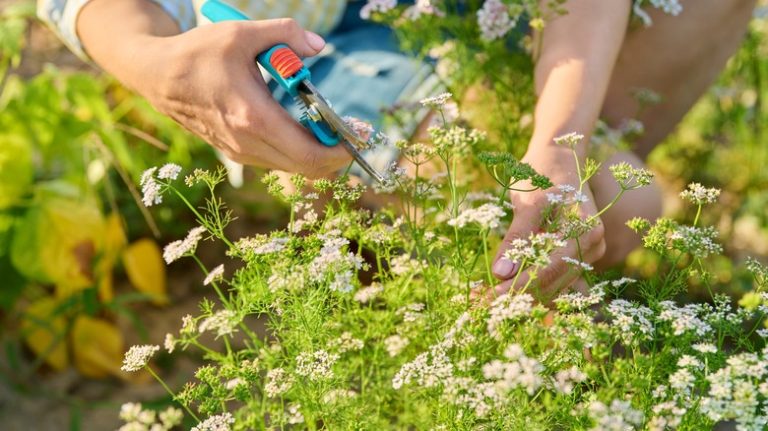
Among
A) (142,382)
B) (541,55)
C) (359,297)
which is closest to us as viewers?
(359,297)

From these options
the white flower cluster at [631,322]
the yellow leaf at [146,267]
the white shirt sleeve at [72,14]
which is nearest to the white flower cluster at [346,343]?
the white flower cluster at [631,322]

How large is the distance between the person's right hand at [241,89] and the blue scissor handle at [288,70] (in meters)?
0.01

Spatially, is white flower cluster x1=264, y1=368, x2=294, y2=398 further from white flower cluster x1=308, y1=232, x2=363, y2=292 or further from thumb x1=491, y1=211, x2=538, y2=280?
thumb x1=491, y1=211, x2=538, y2=280

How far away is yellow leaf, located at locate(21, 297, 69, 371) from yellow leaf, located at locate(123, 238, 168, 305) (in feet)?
0.60

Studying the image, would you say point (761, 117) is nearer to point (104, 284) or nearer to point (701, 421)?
point (701, 421)

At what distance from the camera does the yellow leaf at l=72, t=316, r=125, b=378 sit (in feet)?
6.53

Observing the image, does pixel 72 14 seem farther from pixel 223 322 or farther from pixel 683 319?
pixel 683 319

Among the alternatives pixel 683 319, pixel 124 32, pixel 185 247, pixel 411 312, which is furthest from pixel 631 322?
pixel 124 32

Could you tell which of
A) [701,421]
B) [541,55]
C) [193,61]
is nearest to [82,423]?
[193,61]

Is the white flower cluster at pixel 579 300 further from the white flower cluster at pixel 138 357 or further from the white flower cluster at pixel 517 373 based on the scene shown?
the white flower cluster at pixel 138 357

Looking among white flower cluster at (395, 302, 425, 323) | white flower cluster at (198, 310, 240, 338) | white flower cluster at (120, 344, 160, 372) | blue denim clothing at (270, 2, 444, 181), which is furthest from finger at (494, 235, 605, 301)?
blue denim clothing at (270, 2, 444, 181)

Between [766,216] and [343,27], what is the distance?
1243 mm

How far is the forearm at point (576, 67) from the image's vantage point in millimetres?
1349

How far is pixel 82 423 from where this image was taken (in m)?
1.87
